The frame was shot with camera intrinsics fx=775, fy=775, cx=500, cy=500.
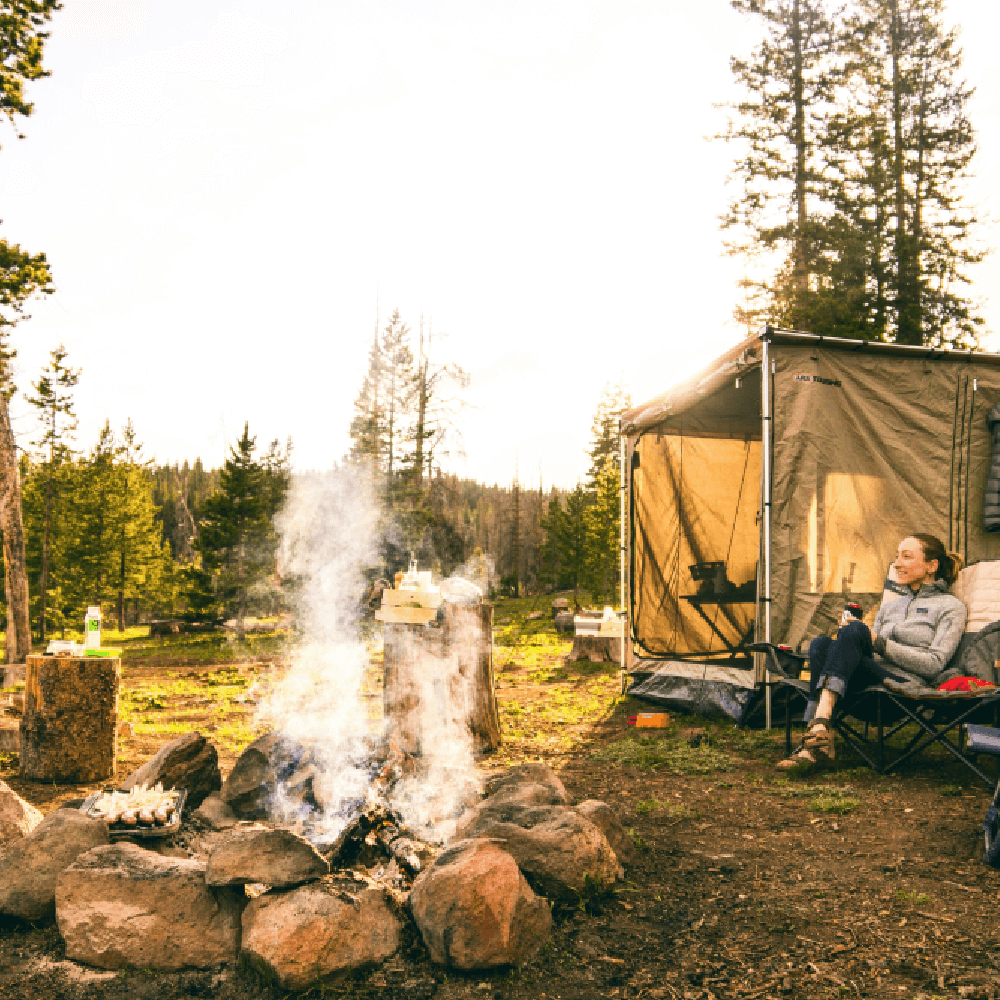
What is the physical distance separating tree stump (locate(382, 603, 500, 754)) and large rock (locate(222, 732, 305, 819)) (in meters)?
1.01

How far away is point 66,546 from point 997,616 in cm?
1712

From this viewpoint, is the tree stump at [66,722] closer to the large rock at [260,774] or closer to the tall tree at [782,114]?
the large rock at [260,774]

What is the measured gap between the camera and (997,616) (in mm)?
4180

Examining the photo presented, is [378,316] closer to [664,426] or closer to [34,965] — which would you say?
[664,426]

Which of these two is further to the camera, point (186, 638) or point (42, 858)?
point (186, 638)

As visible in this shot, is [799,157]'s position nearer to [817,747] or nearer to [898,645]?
[898,645]

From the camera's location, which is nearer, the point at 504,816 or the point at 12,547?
the point at 504,816

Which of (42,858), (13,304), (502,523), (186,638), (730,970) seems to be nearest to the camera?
(730,970)

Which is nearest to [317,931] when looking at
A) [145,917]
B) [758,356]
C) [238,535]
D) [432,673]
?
[145,917]

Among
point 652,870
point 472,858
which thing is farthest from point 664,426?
point 472,858

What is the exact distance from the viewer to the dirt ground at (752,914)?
191 centimetres

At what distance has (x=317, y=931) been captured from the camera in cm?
195

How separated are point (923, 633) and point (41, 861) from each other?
4134 mm

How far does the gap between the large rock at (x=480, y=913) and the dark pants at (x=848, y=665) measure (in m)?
2.45
